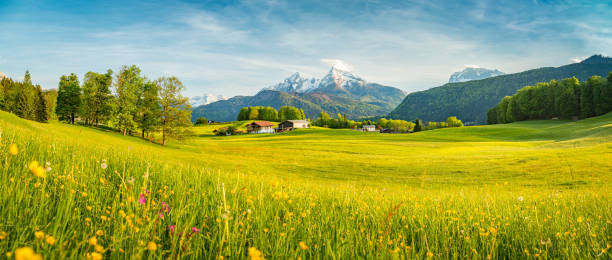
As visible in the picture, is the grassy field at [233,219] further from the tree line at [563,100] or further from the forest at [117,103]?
the tree line at [563,100]

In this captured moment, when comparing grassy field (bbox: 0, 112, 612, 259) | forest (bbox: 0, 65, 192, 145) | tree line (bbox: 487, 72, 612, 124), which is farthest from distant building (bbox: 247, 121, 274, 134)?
grassy field (bbox: 0, 112, 612, 259)

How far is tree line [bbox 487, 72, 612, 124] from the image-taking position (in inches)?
3036

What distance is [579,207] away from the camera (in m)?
4.91

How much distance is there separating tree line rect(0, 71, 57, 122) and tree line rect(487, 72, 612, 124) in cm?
12882

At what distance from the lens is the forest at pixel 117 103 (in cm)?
4444

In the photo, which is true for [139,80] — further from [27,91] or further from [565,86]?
[565,86]

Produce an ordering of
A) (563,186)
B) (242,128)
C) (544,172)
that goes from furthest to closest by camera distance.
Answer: (242,128) → (544,172) → (563,186)

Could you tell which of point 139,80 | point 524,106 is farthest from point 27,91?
point 524,106

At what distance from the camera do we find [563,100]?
277ft

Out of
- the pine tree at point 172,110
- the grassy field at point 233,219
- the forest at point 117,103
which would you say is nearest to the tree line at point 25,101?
the forest at point 117,103

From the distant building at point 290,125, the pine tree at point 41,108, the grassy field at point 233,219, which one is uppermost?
the pine tree at point 41,108

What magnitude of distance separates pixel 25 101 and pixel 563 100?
13134cm

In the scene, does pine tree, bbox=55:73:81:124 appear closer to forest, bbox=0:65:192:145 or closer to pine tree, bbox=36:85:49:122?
forest, bbox=0:65:192:145

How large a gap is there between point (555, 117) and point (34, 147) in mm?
120166
